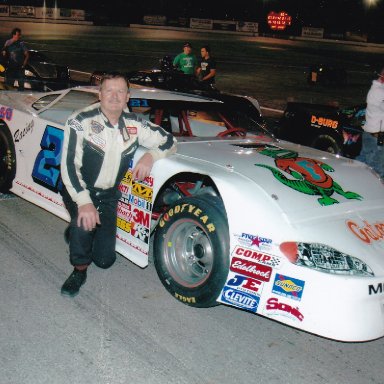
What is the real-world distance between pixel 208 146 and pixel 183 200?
0.75 metres

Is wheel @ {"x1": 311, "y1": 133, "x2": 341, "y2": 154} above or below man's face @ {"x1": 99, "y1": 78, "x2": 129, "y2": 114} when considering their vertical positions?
below

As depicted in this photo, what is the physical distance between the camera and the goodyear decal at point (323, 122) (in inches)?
313

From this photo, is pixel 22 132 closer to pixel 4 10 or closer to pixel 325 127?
pixel 325 127

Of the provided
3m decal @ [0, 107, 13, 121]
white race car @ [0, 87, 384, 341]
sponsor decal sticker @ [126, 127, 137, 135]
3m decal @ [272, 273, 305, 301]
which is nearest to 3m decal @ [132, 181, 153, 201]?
white race car @ [0, 87, 384, 341]

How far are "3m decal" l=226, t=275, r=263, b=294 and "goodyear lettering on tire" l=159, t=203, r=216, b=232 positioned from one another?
13.3 inches

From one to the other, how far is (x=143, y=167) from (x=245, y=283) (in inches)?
42.2

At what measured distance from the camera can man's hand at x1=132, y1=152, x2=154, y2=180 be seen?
394 cm

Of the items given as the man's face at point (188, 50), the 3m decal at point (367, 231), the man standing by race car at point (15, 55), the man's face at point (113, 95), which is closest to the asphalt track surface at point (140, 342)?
the 3m decal at point (367, 231)

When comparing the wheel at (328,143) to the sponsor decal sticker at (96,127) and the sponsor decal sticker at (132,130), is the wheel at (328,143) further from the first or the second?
the sponsor decal sticker at (96,127)

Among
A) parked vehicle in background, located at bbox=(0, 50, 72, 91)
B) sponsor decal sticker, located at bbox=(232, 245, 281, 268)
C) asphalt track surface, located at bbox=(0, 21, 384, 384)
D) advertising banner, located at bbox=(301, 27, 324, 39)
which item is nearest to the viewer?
asphalt track surface, located at bbox=(0, 21, 384, 384)

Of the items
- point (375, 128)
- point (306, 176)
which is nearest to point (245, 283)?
point (306, 176)

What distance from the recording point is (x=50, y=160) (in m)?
4.98

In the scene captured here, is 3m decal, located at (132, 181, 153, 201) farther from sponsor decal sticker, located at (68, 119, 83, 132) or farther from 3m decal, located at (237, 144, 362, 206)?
3m decal, located at (237, 144, 362, 206)

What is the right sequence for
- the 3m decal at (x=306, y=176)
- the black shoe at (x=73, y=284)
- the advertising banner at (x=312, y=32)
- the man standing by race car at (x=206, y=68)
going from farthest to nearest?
1. the advertising banner at (x=312, y=32)
2. the man standing by race car at (x=206, y=68)
3. the black shoe at (x=73, y=284)
4. the 3m decal at (x=306, y=176)
